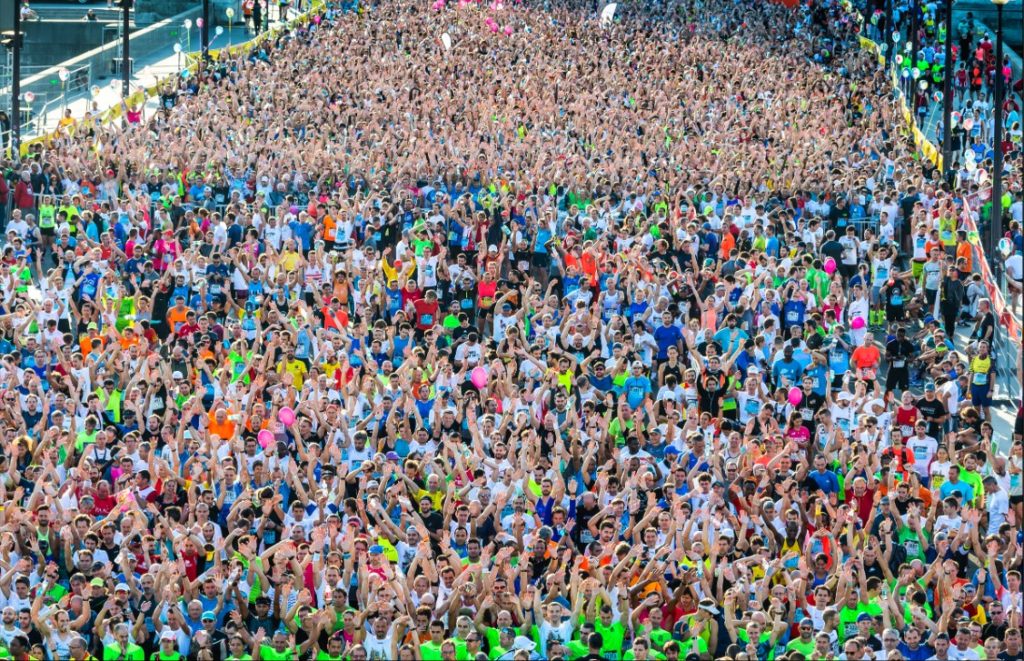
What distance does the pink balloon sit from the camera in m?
21.3

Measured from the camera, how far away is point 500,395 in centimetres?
2067

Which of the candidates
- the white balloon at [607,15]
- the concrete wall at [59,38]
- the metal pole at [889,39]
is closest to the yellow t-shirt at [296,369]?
the white balloon at [607,15]

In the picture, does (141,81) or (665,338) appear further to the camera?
(141,81)

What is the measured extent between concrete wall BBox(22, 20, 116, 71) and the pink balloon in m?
41.9

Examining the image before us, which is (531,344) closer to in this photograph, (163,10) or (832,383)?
(832,383)

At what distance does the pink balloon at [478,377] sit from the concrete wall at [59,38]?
4194 centimetres

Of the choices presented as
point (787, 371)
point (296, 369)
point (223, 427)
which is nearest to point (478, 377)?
point (296, 369)

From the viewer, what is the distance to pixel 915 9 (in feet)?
157

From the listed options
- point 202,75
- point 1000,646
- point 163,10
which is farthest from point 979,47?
point 1000,646

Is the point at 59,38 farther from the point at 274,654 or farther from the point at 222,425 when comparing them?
the point at 274,654

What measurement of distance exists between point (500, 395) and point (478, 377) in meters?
0.78

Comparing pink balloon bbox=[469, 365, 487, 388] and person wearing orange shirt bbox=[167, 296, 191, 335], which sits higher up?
pink balloon bbox=[469, 365, 487, 388]

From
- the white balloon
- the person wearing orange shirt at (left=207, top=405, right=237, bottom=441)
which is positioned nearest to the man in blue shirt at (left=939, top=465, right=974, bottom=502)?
the person wearing orange shirt at (left=207, top=405, right=237, bottom=441)

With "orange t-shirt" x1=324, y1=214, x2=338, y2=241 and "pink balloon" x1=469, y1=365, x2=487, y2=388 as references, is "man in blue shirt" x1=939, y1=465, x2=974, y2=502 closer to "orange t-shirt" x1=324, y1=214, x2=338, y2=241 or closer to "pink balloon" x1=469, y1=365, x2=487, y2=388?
"pink balloon" x1=469, y1=365, x2=487, y2=388
